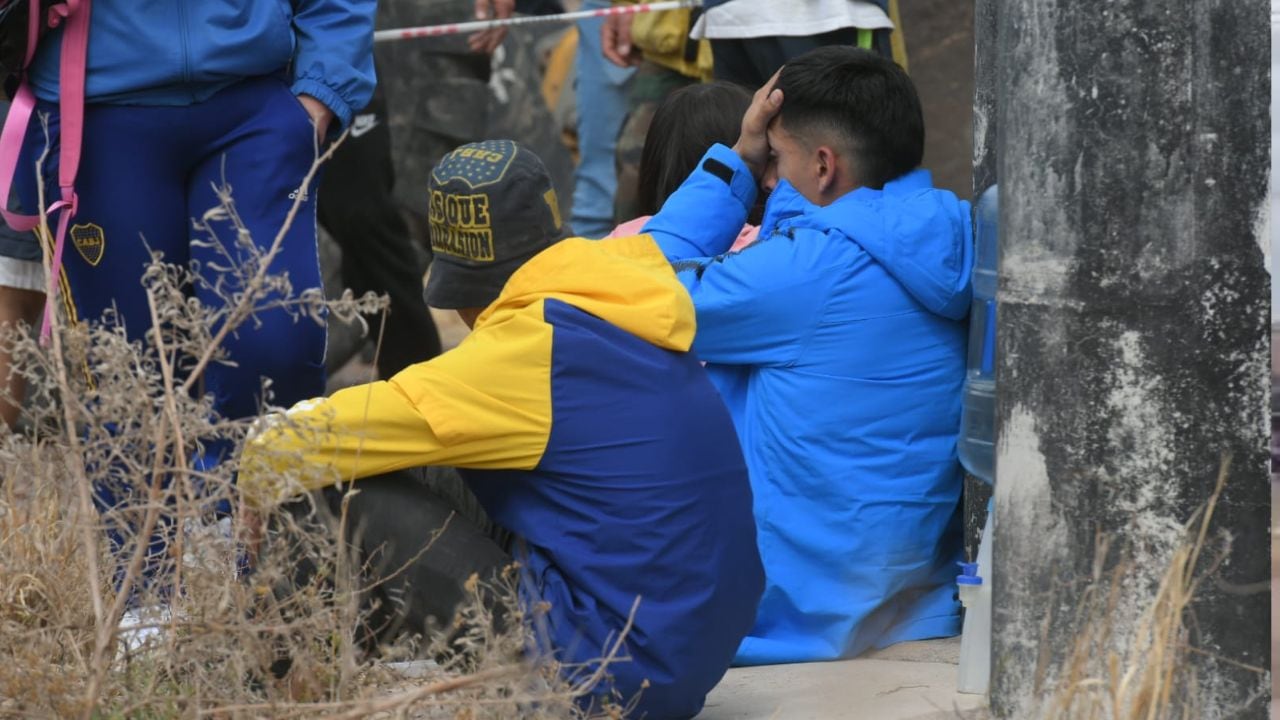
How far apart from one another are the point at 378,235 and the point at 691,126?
6.53ft

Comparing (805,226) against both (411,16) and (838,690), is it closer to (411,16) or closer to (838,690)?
(838,690)

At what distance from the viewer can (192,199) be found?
3676 mm

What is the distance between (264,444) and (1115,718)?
1157 mm

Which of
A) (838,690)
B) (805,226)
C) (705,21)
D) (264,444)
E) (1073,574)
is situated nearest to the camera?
(264,444)

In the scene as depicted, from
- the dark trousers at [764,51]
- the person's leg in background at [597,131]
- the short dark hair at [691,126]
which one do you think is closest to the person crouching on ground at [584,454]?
the short dark hair at [691,126]

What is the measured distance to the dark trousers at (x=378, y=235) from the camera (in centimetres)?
581

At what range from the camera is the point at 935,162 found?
607cm

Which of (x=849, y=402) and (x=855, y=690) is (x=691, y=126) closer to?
(x=849, y=402)

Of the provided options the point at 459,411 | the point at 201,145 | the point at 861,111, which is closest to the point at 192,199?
the point at 201,145

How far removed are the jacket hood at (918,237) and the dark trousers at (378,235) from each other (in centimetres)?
252

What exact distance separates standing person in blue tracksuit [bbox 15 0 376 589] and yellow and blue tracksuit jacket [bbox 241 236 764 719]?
2.79 feet

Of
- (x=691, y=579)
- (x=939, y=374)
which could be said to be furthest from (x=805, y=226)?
(x=691, y=579)

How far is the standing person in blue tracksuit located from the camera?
3.54m

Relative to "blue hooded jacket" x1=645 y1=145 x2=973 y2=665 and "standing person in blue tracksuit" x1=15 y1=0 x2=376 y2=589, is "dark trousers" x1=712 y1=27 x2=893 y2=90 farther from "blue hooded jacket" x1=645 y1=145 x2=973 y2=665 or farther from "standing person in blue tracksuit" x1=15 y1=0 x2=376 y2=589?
"standing person in blue tracksuit" x1=15 y1=0 x2=376 y2=589
